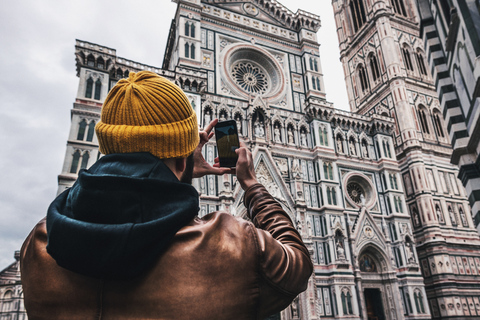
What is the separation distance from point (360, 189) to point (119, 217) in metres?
21.4

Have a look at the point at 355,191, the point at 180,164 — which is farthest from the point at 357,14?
the point at 180,164

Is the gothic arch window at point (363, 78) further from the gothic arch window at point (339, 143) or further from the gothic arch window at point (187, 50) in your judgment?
the gothic arch window at point (187, 50)

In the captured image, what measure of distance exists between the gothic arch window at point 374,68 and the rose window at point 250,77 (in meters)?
10.7

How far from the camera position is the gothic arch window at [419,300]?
1795cm

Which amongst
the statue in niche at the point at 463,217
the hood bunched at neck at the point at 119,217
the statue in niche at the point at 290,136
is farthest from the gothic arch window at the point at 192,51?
the statue in niche at the point at 463,217

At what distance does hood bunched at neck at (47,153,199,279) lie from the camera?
992 millimetres

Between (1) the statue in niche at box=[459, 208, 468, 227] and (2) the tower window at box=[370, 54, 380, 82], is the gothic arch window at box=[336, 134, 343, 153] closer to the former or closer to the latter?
(1) the statue in niche at box=[459, 208, 468, 227]

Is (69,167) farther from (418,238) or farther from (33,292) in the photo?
(418,238)

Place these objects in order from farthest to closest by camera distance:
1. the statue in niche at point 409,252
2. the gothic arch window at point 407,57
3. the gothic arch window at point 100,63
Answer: the gothic arch window at point 407,57
the statue in niche at point 409,252
the gothic arch window at point 100,63

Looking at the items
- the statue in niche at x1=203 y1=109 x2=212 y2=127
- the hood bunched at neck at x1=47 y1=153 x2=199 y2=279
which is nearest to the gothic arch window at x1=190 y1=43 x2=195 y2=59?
the statue in niche at x1=203 y1=109 x2=212 y2=127

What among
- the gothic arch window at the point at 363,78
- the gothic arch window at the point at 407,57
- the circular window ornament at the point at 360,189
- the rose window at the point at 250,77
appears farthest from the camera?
the gothic arch window at the point at 363,78

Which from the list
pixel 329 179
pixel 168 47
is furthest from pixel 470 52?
pixel 168 47

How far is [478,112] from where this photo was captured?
23.1 ft

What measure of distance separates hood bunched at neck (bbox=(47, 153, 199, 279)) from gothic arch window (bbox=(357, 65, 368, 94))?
98.6 feet
